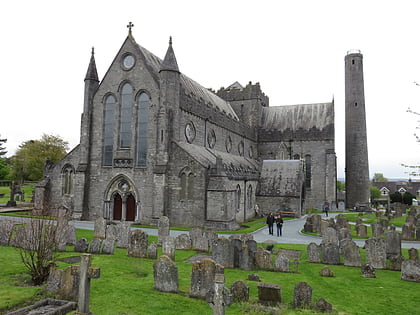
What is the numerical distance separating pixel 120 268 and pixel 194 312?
5145mm

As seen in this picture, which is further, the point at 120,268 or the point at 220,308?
the point at 120,268

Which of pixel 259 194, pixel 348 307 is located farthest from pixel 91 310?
pixel 259 194

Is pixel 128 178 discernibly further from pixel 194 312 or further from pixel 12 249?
pixel 194 312

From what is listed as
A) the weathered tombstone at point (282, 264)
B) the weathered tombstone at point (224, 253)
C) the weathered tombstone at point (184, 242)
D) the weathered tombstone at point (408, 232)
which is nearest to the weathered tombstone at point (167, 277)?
the weathered tombstone at point (224, 253)

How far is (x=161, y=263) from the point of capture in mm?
10125

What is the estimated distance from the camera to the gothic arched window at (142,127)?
87.4 feet

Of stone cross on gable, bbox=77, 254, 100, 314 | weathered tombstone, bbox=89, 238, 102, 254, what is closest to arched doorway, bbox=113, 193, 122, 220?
weathered tombstone, bbox=89, 238, 102, 254

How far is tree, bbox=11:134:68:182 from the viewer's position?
186 feet

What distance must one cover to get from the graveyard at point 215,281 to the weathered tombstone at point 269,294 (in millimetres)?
26

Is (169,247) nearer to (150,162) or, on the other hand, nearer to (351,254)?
(351,254)

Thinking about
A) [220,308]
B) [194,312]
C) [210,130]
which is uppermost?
[210,130]

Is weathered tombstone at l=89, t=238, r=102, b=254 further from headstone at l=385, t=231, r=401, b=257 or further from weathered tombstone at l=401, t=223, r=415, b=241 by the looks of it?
weathered tombstone at l=401, t=223, r=415, b=241

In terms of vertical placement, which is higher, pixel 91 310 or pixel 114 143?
pixel 114 143

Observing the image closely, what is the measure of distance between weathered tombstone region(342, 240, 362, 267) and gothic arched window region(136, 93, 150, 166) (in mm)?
17051
